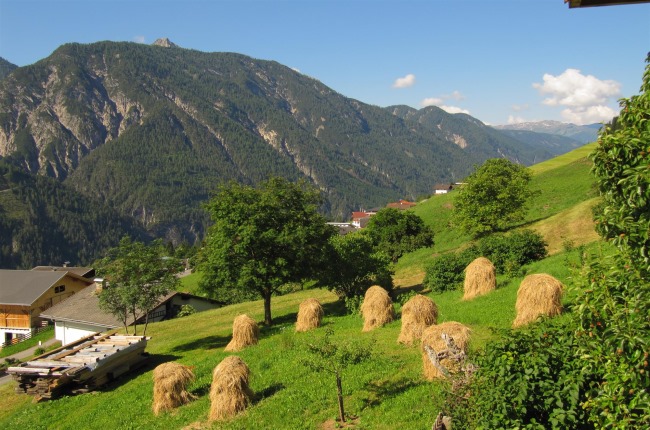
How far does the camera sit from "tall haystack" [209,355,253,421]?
1371 cm

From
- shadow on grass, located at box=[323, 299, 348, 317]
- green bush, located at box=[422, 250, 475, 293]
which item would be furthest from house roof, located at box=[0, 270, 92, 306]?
green bush, located at box=[422, 250, 475, 293]

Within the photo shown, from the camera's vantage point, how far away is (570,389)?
21.8 feet

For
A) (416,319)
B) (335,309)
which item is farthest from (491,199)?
(416,319)

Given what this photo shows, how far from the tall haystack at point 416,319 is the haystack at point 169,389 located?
844 centimetres

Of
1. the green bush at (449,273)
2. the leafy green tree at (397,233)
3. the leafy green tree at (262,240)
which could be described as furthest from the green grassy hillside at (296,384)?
the leafy green tree at (397,233)

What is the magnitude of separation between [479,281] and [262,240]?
12.8 meters

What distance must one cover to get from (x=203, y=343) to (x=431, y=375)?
19505mm

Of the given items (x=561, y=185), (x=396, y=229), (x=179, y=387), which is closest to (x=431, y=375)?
(x=179, y=387)

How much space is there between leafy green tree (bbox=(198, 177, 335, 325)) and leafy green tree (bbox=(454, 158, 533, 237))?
1846cm

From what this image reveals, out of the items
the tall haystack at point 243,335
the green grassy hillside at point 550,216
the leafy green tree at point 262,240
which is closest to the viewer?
the tall haystack at point 243,335

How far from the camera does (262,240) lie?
88.2ft

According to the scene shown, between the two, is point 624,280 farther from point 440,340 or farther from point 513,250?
point 513,250

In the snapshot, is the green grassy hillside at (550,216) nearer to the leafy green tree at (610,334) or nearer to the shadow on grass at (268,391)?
the leafy green tree at (610,334)

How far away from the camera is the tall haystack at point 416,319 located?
1667 cm
